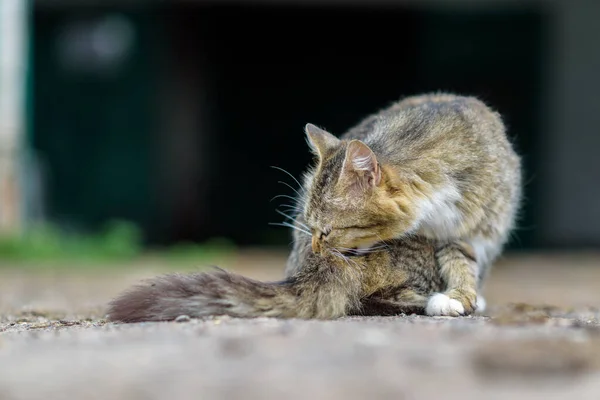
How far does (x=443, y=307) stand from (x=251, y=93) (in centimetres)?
1022

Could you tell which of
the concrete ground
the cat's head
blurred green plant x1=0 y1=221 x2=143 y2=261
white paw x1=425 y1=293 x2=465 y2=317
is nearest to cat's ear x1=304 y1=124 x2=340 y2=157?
the cat's head

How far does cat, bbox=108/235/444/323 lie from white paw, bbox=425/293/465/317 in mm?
74

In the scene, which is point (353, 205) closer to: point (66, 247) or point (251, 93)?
point (66, 247)

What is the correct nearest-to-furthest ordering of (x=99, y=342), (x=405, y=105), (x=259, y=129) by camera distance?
(x=99, y=342)
(x=405, y=105)
(x=259, y=129)

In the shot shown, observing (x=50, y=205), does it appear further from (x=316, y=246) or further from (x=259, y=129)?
(x=316, y=246)

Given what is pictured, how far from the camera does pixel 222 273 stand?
394 centimetres

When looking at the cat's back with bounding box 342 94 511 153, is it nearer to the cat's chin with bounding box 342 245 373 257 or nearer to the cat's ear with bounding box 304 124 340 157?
the cat's ear with bounding box 304 124 340 157

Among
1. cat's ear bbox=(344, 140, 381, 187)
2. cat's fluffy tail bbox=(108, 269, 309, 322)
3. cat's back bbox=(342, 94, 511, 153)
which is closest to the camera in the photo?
cat's fluffy tail bbox=(108, 269, 309, 322)

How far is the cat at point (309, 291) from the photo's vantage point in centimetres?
384

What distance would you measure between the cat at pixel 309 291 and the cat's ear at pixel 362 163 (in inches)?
14.6

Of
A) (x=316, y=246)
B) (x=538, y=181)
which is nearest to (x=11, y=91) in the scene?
(x=538, y=181)

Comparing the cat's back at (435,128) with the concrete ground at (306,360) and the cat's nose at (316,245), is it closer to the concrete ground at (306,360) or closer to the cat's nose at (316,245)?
the cat's nose at (316,245)

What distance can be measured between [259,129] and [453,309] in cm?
1014

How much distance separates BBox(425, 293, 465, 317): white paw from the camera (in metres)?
4.32
